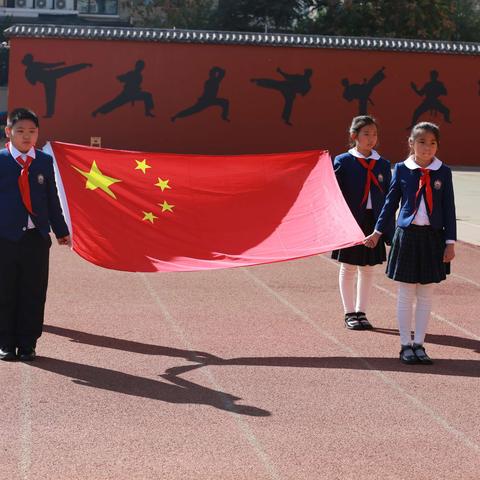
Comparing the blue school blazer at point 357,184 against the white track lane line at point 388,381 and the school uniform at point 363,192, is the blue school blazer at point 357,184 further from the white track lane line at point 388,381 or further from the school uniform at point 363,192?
the white track lane line at point 388,381

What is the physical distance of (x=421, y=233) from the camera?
664cm

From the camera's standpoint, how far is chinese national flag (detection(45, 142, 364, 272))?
6.90 metres

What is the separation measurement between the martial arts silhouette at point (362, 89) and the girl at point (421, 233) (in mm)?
21148

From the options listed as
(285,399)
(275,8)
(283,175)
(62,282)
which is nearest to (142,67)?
(275,8)

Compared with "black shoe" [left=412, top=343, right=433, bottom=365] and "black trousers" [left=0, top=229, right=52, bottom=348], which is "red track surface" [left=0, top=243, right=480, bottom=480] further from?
"black trousers" [left=0, top=229, right=52, bottom=348]

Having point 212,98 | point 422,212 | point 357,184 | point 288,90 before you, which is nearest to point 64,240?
point 357,184

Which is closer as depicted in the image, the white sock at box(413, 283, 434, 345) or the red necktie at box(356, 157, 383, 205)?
the white sock at box(413, 283, 434, 345)

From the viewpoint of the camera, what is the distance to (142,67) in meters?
27.1

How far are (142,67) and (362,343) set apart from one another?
20921 mm

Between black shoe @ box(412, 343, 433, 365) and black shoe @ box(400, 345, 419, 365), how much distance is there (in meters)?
0.02

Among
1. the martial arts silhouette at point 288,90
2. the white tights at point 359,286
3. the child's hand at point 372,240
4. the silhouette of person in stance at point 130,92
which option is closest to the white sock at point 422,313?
the child's hand at point 372,240

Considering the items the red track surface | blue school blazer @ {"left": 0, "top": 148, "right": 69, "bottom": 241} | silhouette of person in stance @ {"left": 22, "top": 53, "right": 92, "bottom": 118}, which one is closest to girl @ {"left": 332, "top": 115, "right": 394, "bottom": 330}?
the red track surface

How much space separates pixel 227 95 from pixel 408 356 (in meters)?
21.4

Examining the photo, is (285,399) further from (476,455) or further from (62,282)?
(62,282)
